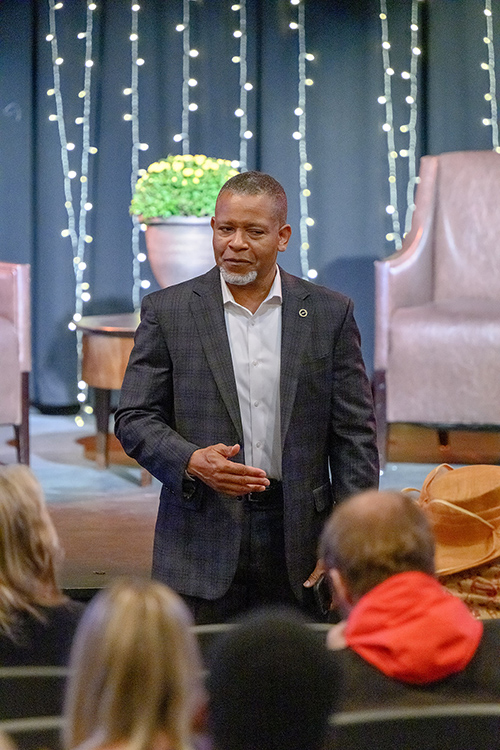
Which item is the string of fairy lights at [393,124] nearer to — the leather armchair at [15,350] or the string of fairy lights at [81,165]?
the string of fairy lights at [81,165]

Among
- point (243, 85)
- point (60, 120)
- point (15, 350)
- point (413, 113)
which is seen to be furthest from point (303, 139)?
point (15, 350)

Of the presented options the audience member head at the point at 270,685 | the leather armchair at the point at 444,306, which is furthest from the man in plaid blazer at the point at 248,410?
the leather armchair at the point at 444,306

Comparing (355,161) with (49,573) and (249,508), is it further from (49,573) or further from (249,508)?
(49,573)

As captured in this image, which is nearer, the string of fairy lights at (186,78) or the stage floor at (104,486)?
the stage floor at (104,486)

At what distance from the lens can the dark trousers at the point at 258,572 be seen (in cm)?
190

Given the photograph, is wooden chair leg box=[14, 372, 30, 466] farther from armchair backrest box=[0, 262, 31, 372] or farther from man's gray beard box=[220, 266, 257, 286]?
man's gray beard box=[220, 266, 257, 286]

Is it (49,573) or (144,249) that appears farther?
(144,249)

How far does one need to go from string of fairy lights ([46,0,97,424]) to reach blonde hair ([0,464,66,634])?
3726mm

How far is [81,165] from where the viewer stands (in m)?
5.19

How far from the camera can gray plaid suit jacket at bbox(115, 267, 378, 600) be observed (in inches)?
73.4

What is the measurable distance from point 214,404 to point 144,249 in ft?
11.3

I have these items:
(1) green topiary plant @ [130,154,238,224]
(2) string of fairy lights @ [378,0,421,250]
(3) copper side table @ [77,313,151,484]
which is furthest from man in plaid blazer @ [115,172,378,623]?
(2) string of fairy lights @ [378,0,421,250]

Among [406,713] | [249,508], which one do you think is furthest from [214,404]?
[406,713]

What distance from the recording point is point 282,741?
3.40 feet
